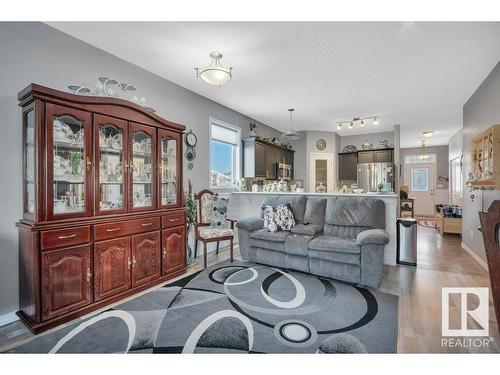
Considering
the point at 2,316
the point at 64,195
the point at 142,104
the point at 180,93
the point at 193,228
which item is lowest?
the point at 2,316

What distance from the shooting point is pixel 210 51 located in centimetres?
291

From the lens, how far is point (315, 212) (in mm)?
3879

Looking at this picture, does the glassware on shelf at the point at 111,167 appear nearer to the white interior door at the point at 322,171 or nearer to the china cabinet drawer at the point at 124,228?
the china cabinet drawer at the point at 124,228

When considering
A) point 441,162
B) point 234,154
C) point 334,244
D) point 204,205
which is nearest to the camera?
point 334,244

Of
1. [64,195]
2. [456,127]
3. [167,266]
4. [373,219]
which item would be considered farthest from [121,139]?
[456,127]

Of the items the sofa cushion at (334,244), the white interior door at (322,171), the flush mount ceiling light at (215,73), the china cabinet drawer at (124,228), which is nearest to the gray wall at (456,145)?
the white interior door at (322,171)

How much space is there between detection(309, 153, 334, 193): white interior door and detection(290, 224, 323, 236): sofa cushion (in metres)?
3.93

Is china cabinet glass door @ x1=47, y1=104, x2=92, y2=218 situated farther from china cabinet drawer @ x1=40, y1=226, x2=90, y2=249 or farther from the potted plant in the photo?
the potted plant

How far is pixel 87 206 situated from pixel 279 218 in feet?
7.99

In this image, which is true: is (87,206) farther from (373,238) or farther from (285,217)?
(373,238)

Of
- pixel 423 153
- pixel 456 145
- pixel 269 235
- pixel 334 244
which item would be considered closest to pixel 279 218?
pixel 269 235

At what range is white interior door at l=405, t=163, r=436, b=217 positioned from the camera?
31.8 ft

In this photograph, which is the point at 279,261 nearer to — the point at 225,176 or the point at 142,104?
the point at 225,176
